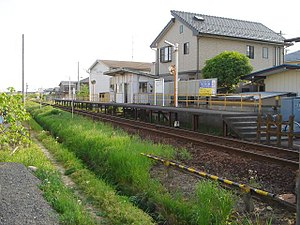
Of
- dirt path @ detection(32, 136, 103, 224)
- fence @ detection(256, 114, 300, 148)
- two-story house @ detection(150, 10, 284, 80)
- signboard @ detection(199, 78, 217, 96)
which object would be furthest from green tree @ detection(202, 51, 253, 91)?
dirt path @ detection(32, 136, 103, 224)

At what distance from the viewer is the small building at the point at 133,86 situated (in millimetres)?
30078

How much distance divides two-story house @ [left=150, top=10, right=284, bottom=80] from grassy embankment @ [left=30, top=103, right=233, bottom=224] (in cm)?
1815

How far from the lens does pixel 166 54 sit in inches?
1250

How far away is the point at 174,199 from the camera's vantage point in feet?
16.7

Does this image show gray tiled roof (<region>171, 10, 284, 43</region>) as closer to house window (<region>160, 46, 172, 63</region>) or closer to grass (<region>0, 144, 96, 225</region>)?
house window (<region>160, 46, 172, 63</region>)

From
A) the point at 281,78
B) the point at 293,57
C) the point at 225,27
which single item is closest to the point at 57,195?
the point at 281,78

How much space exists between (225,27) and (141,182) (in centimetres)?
2608

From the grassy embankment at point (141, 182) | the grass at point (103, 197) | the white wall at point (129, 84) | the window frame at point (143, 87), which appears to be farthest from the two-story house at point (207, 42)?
the grass at point (103, 197)

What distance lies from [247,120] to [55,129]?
29.2 ft

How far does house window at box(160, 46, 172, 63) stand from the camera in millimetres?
31156

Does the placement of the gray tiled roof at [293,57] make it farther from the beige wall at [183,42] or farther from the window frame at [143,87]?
the window frame at [143,87]

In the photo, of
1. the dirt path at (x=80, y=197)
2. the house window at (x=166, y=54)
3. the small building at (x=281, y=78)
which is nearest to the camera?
the dirt path at (x=80, y=197)

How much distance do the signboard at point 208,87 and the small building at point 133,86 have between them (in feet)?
22.7

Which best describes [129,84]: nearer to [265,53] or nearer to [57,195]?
[265,53]
